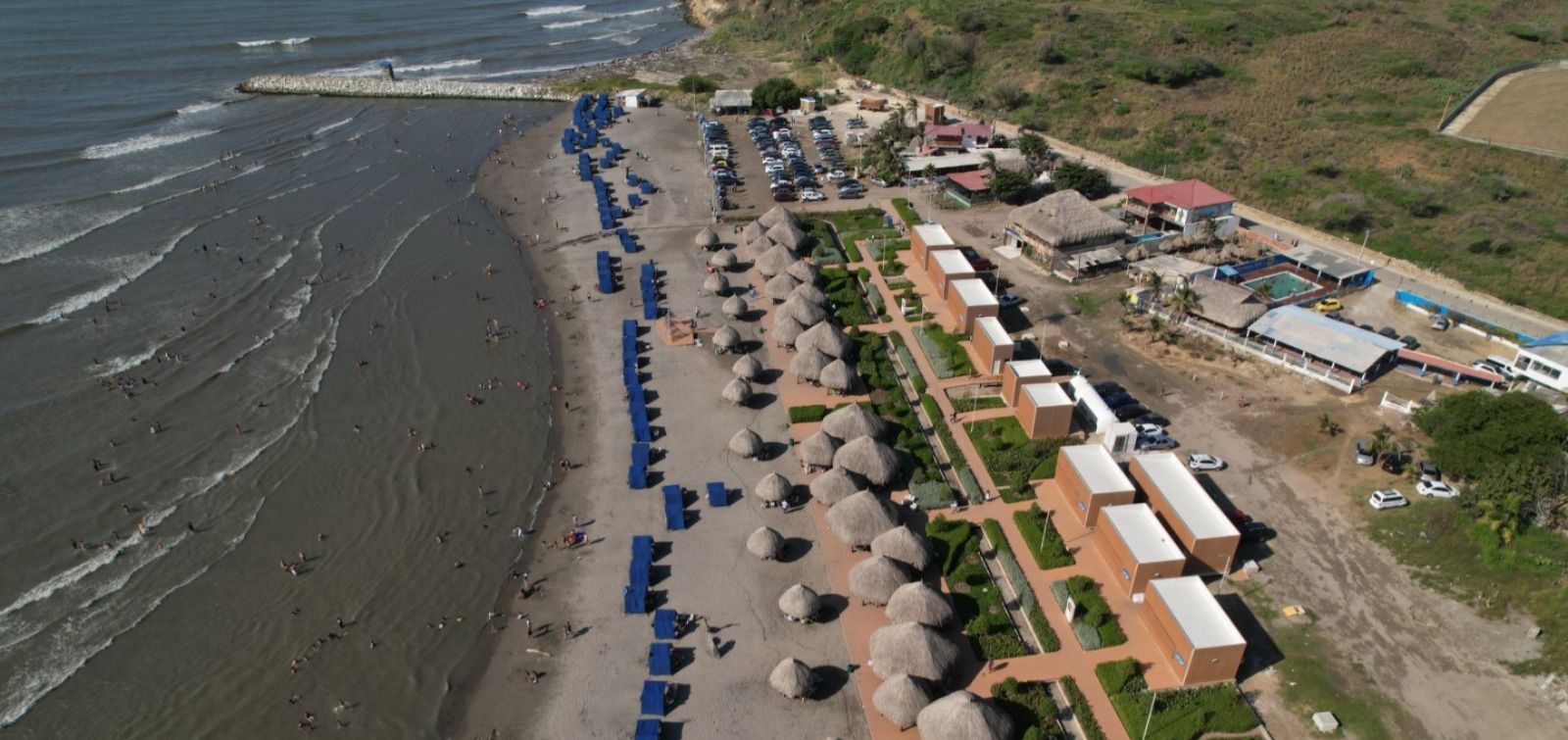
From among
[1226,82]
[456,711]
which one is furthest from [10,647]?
[1226,82]

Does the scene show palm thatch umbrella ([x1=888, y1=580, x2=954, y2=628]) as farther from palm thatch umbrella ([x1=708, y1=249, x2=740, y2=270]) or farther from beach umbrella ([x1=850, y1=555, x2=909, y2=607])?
palm thatch umbrella ([x1=708, y1=249, x2=740, y2=270])

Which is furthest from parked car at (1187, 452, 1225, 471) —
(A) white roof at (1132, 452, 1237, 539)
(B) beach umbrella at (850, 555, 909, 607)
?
(B) beach umbrella at (850, 555, 909, 607)

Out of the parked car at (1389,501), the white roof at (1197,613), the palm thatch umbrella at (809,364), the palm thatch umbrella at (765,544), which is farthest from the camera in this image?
the palm thatch umbrella at (809,364)

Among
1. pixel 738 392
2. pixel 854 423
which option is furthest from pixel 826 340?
pixel 854 423

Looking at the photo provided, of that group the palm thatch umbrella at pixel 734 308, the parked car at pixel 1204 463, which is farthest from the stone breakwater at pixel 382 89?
the parked car at pixel 1204 463

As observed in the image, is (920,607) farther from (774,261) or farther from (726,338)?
(774,261)

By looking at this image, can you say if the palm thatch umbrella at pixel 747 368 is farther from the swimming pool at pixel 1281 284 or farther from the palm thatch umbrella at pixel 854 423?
the swimming pool at pixel 1281 284
